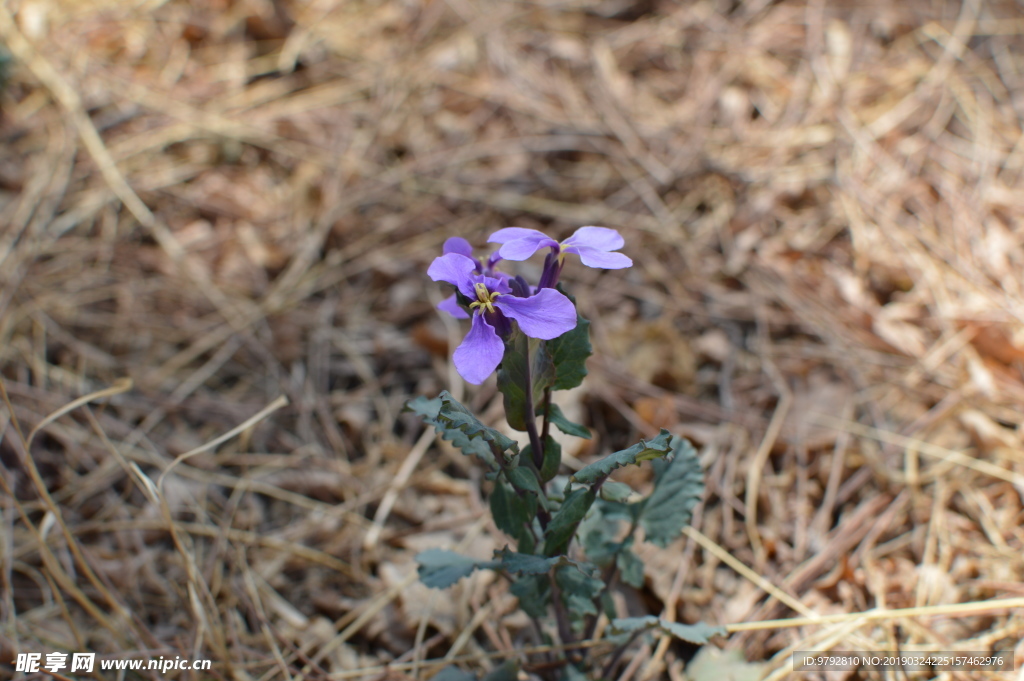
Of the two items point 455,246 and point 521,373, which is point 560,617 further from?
point 455,246

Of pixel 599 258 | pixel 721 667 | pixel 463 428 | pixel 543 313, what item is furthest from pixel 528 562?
pixel 721 667

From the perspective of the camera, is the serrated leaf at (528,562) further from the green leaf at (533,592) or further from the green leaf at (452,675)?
the green leaf at (452,675)

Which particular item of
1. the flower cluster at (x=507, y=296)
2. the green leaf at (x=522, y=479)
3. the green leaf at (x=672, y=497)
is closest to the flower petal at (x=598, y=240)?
the flower cluster at (x=507, y=296)

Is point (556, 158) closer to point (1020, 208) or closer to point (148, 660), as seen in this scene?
point (1020, 208)

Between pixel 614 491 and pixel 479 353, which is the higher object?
pixel 479 353

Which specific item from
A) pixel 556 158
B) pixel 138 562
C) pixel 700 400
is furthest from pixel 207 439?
pixel 556 158
